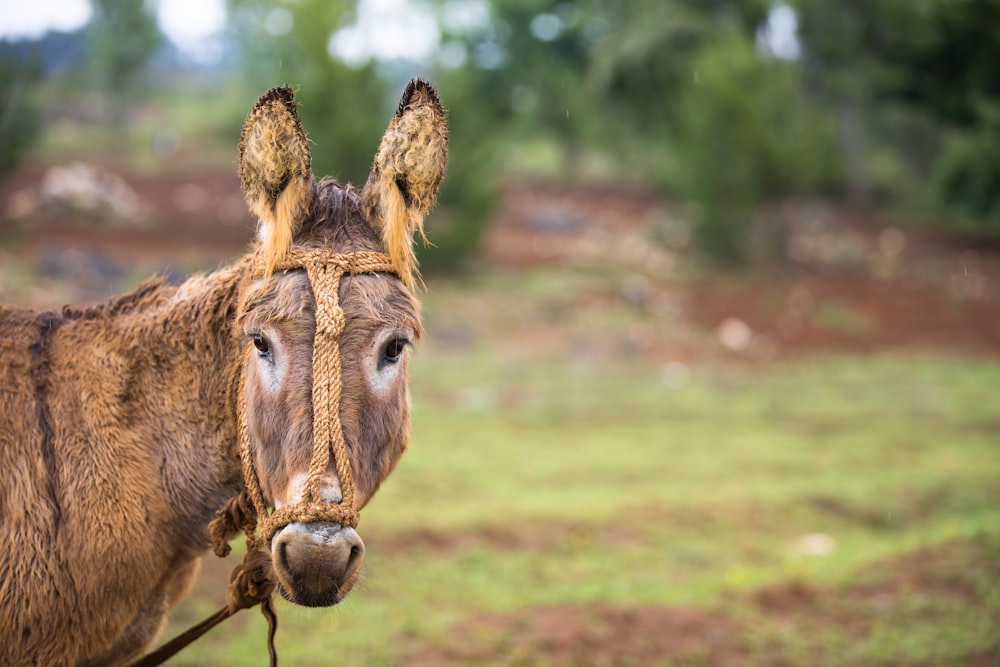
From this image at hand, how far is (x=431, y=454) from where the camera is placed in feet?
35.5

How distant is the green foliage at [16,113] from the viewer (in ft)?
40.2

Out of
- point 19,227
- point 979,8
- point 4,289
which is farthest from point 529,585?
point 19,227

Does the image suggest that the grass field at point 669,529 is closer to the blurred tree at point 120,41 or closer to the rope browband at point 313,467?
the rope browband at point 313,467

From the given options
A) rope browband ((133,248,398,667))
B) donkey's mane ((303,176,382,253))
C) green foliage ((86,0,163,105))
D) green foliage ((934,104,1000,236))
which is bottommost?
rope browband ((133,248,398,667))

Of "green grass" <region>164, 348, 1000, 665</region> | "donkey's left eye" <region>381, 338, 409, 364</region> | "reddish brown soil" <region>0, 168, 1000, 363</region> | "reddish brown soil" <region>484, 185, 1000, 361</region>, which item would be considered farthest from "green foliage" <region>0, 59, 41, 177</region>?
"reddish brown soil" <region>484, 185, 1000, 361</region>

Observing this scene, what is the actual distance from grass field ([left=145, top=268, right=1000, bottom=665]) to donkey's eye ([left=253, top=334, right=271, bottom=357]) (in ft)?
2.59

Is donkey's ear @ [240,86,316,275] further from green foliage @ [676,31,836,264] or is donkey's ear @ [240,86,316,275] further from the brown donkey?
green foliage @ [676,31,836,264]

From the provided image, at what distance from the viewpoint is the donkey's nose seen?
2516mm

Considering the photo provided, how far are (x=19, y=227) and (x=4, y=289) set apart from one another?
612 centimetres

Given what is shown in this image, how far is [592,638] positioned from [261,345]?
4.00 metres

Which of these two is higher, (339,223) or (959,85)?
(959,85)

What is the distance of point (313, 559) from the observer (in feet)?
8.25

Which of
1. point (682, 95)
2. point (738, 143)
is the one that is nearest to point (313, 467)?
point (738, 143)

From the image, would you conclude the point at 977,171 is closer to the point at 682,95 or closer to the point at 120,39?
the point at 682,95
